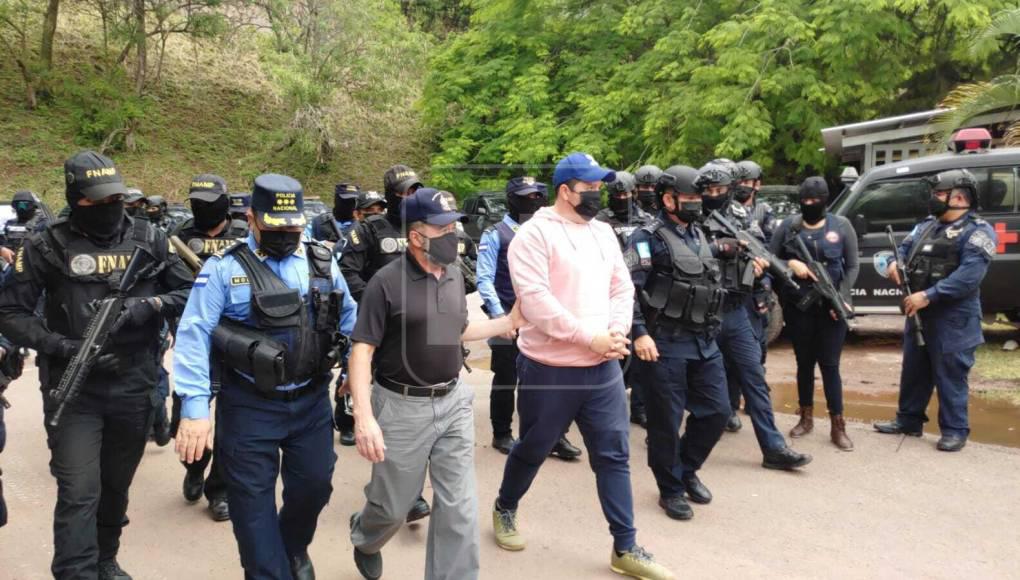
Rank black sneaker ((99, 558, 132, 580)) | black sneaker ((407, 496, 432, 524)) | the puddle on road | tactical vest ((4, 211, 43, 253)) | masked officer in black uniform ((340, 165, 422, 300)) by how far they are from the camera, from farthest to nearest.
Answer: tactical vest ((4, 211, 43, 253)) → the puddle on road → masked officer in black uniform ((340, 165, 422, 300)) → black sneaker ((407, 496, 432, 524)) → black sneaker ((99, 558, 132, 580))

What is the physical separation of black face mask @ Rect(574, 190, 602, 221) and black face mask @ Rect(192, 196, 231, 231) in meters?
2.50

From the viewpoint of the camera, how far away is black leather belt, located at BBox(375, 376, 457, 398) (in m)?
3.67

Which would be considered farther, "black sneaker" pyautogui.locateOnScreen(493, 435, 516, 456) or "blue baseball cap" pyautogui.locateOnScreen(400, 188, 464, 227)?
"black sneaker" pyautogui.locateOnScreen(493, 435, 516, 456)

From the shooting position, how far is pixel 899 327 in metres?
10.9

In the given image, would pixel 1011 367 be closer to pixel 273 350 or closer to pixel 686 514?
pixel 686 514

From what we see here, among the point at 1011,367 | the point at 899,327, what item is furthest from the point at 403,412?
the point at 899,327

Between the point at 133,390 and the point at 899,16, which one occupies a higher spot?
the point at 899,16

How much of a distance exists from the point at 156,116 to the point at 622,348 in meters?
27.2

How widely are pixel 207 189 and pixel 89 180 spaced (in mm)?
1556

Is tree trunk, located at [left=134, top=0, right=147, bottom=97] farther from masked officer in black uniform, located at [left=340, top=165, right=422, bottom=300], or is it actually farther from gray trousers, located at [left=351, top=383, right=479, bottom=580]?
gray trousers, located at [left=351, top=383, right=479, bottom=580]

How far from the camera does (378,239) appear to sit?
5.64 m

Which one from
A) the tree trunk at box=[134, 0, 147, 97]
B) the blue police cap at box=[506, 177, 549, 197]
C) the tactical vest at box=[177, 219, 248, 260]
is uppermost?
the tree trunk at box=[134, 0, 147, 97]

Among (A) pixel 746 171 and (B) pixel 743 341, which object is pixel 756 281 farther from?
(A) pixel 746 171

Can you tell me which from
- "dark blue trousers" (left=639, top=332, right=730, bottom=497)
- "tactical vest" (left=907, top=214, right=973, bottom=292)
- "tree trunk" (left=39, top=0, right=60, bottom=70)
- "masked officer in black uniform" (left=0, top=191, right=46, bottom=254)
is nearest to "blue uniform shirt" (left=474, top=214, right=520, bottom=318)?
"dark blue trousers" (left=639, top=332, right=730, bottom=497)
